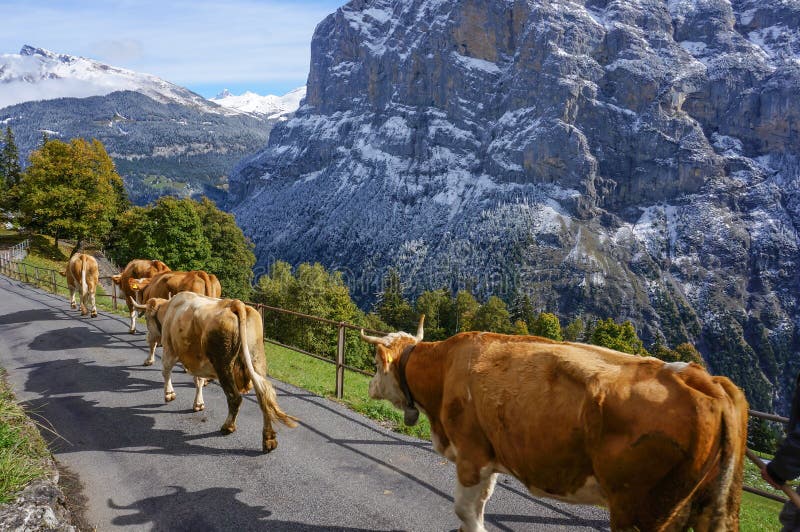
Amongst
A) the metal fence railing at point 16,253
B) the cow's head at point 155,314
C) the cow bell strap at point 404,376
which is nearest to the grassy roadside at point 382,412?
the cow bell strap at point 404,376

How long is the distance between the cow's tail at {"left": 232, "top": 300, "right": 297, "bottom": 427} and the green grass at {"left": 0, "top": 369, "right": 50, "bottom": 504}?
2751 mm

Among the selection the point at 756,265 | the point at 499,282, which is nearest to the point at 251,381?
the point at 499,282

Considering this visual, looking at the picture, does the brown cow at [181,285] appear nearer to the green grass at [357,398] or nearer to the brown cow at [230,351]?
the green grass at [357,398]

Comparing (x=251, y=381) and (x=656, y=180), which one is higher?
(x=656, y=180)

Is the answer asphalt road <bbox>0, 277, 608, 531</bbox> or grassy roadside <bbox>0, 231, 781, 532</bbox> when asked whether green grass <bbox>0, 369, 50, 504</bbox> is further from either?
asphalt road <bbox>0, 277, 608, 531</bbox>

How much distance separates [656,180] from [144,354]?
22012 centimetres

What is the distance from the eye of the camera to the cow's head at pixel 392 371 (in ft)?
19.6

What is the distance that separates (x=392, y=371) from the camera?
606cm

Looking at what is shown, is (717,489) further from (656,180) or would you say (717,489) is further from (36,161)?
(656,180)

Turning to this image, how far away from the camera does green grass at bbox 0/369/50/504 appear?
4.93 meters

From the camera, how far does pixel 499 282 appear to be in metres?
156

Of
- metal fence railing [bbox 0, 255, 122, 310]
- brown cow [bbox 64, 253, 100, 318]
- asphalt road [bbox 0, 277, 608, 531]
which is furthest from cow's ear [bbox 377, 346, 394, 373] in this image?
metal fence railing [bbox 0, 255, 122, 310]

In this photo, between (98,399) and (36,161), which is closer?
(98,399)

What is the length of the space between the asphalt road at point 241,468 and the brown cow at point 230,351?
607 mm
